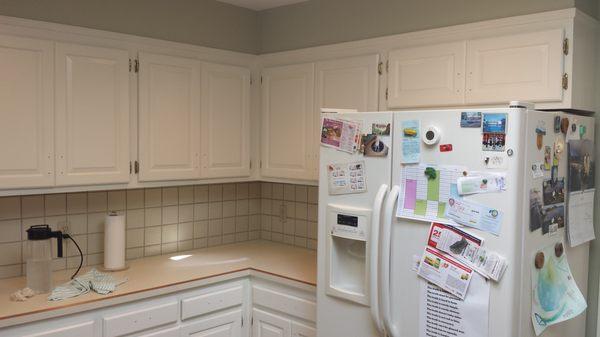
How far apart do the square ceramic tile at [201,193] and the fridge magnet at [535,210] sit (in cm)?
216

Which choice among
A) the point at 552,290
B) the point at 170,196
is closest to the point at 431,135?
the point at 552,290

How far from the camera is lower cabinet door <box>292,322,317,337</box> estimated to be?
2.81m

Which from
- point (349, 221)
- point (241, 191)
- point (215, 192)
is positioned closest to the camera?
point (349, 221)

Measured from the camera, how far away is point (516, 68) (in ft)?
7.64

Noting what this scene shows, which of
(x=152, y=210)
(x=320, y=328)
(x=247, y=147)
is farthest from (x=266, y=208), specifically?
Answer: (x=320, y=328)

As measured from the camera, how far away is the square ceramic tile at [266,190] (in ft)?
12.6

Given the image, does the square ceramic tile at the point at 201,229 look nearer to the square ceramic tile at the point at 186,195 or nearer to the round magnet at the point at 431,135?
the square ceramic tile at the point at 186,195

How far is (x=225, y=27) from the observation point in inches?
133

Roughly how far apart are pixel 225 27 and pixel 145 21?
55 cm

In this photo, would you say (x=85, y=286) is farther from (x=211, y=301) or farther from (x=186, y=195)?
(x=186, y=195)

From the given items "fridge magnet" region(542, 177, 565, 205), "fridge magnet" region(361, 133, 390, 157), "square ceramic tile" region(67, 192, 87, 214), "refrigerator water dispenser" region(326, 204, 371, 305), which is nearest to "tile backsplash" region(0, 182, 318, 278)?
"square ceramic tile" region(67, 192, 87, 214)

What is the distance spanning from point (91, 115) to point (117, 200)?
618 mm

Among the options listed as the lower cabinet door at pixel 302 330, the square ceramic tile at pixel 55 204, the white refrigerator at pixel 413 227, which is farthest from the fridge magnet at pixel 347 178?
the square ceramic tile at pixel 55 204

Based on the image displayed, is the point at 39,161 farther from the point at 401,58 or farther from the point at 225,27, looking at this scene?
the point at 401,58
